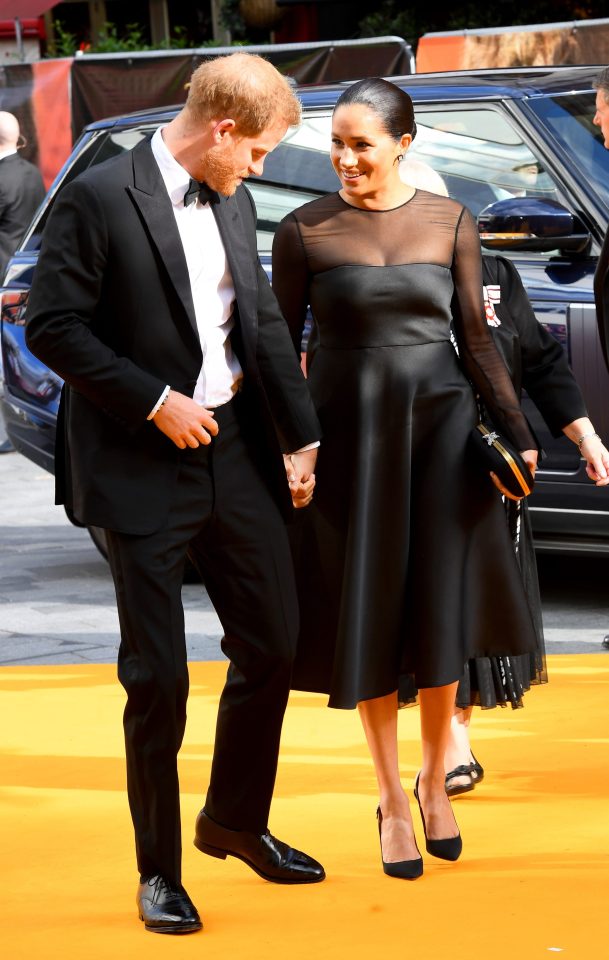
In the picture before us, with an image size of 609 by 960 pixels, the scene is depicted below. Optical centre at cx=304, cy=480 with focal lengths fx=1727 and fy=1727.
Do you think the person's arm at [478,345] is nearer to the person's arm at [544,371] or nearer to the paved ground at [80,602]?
the person's arm at [544,371]

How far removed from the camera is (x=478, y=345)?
4.08 m

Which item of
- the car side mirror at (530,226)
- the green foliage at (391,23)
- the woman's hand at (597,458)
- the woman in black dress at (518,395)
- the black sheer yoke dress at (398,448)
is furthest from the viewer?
the green foliage at (391,23)

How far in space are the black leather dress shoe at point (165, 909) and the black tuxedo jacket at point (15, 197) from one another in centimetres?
822

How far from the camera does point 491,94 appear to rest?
6.56 metres

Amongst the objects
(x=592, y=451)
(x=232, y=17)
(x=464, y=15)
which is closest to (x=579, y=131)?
(x=592, y=451)

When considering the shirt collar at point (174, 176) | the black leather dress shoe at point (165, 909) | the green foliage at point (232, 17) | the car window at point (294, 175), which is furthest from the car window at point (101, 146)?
the green foliage at point (232, 17)

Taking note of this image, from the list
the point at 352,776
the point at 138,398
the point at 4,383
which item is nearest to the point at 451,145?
the point at 4,383

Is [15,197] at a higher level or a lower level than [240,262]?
lower

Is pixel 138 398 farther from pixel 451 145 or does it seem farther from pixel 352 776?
pixel 451 145

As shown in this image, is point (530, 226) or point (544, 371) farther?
point (530, 226)

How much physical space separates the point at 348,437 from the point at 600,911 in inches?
47.1

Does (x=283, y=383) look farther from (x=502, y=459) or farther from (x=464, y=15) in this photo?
(x=464, y=15)

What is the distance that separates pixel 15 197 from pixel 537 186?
5852mm

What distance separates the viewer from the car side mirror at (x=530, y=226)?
5911 mm
